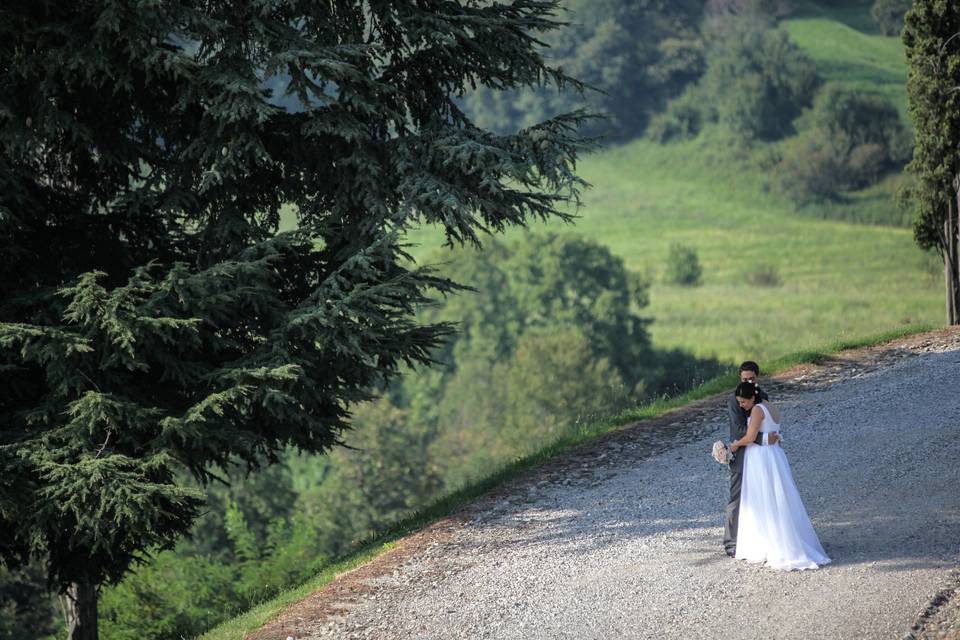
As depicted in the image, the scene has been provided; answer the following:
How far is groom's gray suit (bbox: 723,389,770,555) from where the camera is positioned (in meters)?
9.31

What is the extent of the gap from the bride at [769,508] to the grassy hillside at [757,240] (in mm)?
40730

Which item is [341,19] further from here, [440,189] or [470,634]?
[470,634]

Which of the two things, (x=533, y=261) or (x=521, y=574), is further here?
(x=533, y=261)

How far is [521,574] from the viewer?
31.1 ft

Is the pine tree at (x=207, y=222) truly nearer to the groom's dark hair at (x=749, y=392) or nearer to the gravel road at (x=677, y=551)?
the gravel road at (x=677, y=551)

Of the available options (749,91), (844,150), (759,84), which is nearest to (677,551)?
(844,150)

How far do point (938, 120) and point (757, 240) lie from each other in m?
68.4

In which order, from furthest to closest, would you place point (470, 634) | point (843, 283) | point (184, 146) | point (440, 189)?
point (843, 283) < point (184, 146) < point (440, 189) < point (470, 634)

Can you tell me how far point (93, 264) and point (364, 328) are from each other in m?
3.67

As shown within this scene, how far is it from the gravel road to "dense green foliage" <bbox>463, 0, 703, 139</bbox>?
336ft

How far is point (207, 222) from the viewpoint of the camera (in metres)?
12.4

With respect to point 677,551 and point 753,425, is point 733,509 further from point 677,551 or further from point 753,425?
point 753,425

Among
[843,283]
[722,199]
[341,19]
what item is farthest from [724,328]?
[341,19]

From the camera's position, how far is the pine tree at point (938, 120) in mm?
18000
